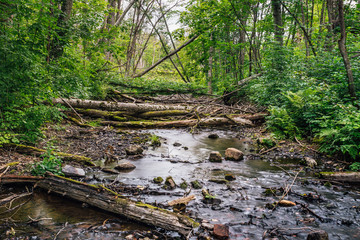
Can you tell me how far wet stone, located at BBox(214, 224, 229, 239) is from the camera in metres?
2.60

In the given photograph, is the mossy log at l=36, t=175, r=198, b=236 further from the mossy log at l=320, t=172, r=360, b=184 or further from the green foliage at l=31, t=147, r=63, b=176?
the mossy log at l=320, t=172, r=360, b=184

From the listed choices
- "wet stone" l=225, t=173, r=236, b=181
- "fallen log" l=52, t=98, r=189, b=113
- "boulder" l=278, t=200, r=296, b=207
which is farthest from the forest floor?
"boulder" l=278, t=200, r=296, b=207

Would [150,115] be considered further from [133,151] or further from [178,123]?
[133,151]

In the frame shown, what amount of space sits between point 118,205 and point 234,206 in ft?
6.25

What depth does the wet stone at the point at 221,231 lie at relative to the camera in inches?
102

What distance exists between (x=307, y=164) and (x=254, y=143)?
8.77 feet

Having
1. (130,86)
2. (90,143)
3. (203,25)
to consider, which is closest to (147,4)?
(203,25)

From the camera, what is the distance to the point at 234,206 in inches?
136

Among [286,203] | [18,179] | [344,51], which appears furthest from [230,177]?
[344,51]

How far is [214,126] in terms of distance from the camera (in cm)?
1126

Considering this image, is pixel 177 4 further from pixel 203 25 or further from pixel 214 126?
Result: pixel 214 126

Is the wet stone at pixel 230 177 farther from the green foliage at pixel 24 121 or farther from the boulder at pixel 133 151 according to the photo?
the green foliage at pixel 24 121

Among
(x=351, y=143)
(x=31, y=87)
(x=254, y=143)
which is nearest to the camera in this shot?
(x=31, y=87)

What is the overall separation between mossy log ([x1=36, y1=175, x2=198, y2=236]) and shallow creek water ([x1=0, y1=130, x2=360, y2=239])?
14cm
